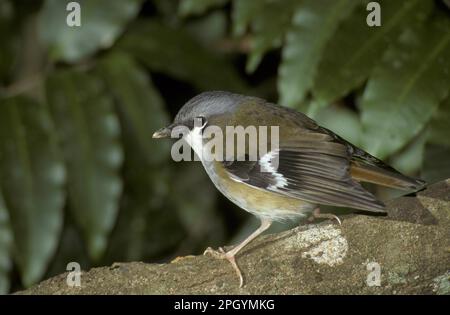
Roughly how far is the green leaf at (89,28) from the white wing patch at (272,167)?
102 cm

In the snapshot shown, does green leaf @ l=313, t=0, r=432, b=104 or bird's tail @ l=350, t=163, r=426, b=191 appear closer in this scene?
bird's tail @ l=350, t=163, r=426, b=191

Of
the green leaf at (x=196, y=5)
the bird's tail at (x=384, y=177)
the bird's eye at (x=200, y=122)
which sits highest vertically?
the green leaf at (x=196, y=5)

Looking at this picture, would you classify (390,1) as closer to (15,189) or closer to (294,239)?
(294,239)

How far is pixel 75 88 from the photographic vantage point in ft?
11.8

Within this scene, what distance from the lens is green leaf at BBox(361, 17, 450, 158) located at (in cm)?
313

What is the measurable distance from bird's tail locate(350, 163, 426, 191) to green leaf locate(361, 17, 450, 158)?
0.56 ft

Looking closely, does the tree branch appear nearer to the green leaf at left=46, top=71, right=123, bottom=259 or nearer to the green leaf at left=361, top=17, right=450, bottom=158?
the green leaf at left=361, top=17, right=450, bottom=158

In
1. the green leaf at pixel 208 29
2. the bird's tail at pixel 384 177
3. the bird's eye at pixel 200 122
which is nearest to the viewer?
the bird's tail at pixel 384 177

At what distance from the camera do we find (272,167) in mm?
3043

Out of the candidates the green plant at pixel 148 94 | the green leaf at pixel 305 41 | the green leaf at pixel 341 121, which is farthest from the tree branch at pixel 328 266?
the green leaf at pixel 341 121

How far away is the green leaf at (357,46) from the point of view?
3227 millimetres

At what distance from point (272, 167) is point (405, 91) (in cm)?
59

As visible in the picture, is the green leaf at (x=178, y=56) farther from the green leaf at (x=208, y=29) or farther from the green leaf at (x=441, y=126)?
the green leaf at (x=441, y=126)

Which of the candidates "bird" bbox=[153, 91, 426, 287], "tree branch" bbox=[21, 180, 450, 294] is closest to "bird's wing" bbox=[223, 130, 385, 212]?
"bird" bbox=[153, 91, 426, 287]
